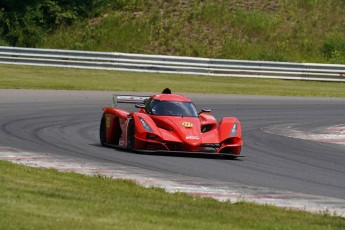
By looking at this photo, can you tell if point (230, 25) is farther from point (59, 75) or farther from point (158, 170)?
point (158, 170)

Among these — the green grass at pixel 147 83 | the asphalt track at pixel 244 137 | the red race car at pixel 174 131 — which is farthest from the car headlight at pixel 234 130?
the green grass at pixel 147 83

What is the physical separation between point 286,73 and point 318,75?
130 cm

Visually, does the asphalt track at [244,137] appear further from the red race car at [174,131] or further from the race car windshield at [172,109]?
the race car windshield at [172,109]

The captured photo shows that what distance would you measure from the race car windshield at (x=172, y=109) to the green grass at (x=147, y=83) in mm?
14019

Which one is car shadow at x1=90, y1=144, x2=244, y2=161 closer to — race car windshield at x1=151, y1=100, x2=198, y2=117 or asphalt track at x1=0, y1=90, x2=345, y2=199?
asphalt track at x1=0, y1=90, x2=345, y2=199

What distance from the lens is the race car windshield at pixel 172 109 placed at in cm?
1744

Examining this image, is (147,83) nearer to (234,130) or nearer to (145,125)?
(234,130)

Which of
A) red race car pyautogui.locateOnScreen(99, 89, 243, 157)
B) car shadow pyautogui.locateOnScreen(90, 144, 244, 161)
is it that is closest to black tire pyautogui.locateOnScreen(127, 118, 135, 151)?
red race car pyautogui.locateOnScreen(99, 89, 243, 157)

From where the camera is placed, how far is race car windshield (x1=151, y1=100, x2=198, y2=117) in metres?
17.4

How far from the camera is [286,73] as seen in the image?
127ft

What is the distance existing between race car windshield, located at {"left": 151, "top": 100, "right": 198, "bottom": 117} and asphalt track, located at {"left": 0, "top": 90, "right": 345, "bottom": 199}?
1.02 meters

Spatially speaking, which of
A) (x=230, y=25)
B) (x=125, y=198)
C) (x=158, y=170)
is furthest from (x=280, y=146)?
(x=230, y=25)

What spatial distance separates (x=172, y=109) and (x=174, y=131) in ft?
2.67

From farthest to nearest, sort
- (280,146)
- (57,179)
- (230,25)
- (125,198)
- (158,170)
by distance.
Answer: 1. (230,25)
2. (280,146)
3. (158,170)
4. (57,179)
5. (125,198)
